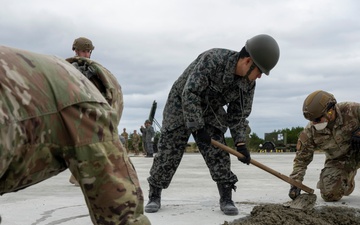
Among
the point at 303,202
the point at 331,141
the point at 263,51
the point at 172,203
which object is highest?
the point at 263,51

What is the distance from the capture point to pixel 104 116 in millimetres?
1403

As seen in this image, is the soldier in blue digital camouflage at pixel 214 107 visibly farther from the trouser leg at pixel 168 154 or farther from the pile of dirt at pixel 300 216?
the pile of dirt at pixel 300 216

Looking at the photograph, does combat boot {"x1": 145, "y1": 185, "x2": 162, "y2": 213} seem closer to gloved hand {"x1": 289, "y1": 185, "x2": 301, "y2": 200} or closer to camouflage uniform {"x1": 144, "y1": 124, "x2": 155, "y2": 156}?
gloved hand {"x1": 289, "y1": 185, "x2": 301, "y2": 200}

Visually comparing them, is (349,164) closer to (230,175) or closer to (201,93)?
(230,175)

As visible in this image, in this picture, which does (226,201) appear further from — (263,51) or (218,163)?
(263,51)

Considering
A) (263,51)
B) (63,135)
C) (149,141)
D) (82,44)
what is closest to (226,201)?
(263,51)

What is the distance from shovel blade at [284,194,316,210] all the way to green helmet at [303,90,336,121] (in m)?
0.78

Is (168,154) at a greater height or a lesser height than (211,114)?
lesser

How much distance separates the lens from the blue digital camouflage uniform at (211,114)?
382 cm

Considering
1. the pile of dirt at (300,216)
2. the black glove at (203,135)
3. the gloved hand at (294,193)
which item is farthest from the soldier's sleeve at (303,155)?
the black glove at (203,135)

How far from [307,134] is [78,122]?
381 centimetres

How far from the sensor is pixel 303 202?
4.20 m

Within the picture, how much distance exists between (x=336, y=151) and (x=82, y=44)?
2796 millimetres

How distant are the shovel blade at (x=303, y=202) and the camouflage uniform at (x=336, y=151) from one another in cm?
41
